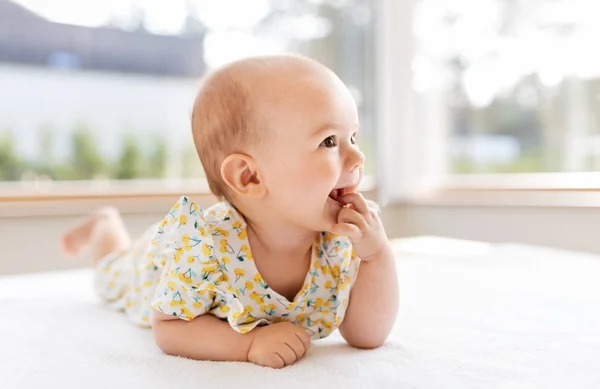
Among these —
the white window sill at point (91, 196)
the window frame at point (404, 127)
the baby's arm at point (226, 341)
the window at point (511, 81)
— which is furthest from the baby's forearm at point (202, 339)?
the window frame at point (404, 127)

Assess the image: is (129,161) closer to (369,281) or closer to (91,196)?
(91,196)

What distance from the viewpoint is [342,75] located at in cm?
296

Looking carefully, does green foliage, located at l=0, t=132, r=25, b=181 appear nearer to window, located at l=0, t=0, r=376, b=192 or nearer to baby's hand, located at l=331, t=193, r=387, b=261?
window, located at l=0, t=0, r=376, b=192

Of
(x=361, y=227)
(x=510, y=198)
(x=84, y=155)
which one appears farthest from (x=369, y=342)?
(x=84, y=155)

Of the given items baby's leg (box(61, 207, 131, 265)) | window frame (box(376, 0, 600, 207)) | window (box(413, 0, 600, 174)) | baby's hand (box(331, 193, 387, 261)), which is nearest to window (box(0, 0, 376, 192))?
window frame (box(376, 0, 600, 207))

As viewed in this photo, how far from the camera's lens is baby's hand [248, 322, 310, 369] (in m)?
0.83

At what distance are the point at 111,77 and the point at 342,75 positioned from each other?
1.04 m

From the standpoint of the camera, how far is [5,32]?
229 cm

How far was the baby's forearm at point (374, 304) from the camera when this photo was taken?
0.93 metres

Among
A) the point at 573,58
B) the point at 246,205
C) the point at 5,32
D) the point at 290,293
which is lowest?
the point at 290,293

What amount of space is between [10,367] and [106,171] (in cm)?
172

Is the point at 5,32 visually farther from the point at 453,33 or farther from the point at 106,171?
the point at 453,33

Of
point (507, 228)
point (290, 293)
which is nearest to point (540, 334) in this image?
point (290, 293)

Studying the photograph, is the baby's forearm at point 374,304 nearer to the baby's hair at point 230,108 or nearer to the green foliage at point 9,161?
the baby's hair at point 230,108
